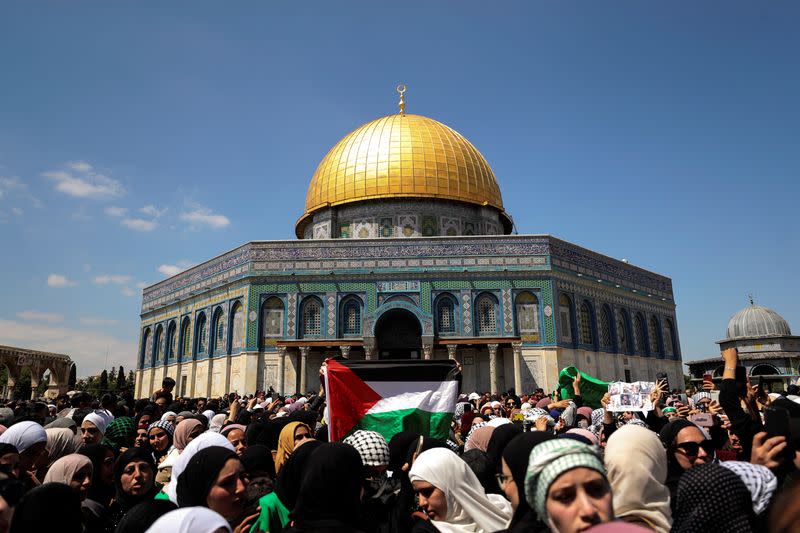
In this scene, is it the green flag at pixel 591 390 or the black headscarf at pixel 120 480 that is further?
the green flag at pixel 591 390

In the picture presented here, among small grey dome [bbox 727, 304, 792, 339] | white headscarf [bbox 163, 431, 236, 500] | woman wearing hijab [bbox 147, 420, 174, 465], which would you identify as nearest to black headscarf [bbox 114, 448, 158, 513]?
white headscarf [bbox 163, 431, 236, 500]

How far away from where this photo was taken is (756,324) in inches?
1758

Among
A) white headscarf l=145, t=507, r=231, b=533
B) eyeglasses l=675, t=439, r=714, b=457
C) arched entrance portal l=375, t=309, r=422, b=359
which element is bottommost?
white headscarf l=145, t=507, r=231, b=533

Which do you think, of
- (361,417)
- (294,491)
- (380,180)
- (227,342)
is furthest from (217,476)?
(380,180)

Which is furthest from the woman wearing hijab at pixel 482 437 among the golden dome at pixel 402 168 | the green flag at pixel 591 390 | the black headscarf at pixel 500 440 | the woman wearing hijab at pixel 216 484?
the golden dome at pixel 402 168

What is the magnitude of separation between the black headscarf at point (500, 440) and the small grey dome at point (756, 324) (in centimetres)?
4793

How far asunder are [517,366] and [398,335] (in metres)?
6.07

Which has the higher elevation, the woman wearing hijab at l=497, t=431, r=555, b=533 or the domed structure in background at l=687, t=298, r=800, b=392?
the domed structure in background at l=687, t=298, r=800, b=392

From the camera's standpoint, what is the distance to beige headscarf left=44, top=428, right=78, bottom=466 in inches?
203

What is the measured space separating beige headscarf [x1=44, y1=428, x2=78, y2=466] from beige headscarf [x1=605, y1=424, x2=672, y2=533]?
4.78 meters

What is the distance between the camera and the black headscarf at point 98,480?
4209 mm

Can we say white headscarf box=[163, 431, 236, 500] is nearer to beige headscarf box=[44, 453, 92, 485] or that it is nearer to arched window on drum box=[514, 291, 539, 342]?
beige headscarf box=[44, 453, 92, 485]

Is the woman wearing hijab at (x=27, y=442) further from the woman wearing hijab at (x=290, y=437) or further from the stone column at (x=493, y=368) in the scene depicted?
the stone column at (x=493, y=368)

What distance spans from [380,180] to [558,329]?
41.8 ft
